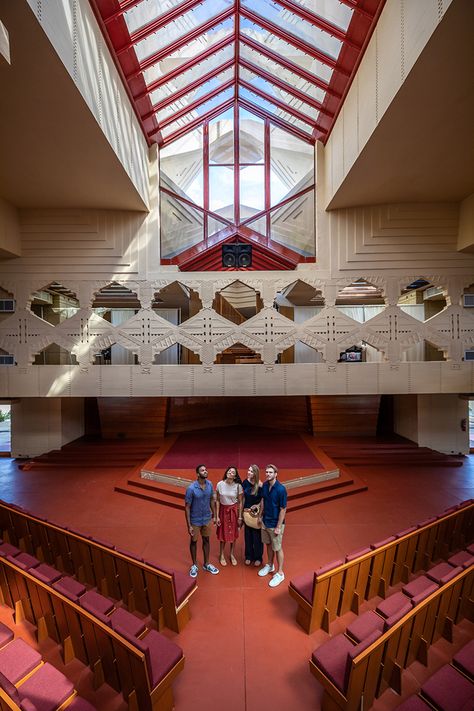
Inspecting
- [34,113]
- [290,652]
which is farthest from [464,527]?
[34,113]

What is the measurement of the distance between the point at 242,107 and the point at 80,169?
5603 millimetres

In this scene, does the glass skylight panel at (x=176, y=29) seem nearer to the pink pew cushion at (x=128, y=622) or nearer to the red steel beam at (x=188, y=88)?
the red steel beam at (x=188, y=88)

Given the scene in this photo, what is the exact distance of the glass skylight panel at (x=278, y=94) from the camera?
9406mm

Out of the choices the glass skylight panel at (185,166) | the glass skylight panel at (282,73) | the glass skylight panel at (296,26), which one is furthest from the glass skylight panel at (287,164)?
the glass skylight panel at (296,26)

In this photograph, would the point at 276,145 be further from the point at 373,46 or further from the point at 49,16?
the point at 49,16

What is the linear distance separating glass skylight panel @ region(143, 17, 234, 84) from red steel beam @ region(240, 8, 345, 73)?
23.2 inches

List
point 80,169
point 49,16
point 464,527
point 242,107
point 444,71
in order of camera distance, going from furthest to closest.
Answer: point 242,107 < point 80,169 < point 464,527 < point 444,71 < point 49,16

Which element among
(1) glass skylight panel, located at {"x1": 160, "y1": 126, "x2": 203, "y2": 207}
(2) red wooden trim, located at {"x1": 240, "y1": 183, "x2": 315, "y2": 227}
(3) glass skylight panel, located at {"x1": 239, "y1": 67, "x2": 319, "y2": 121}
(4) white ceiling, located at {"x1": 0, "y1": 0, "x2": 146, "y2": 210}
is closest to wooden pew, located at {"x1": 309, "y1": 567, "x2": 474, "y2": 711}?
(4) white ceiling, located at {"x1": 0, "y1": 0, "x2": 146, "y2": 210}

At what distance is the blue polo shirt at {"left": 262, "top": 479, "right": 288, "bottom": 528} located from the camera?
185 inches

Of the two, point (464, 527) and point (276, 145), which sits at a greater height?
point (276, 145)

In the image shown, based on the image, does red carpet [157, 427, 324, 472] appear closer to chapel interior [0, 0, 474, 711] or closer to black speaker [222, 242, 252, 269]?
chapel interior [0, 0, 474, 711]

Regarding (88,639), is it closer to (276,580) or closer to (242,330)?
(276,580)

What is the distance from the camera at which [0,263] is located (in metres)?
9.87

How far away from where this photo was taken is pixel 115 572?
14.4 feet
